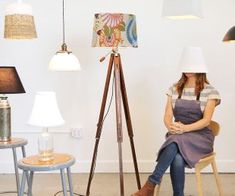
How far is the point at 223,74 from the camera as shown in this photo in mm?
4324

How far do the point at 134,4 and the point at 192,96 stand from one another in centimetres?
149

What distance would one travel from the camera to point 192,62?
325 cm

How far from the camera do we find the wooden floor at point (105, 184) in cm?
364

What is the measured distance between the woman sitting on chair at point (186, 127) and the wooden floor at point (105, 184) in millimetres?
603

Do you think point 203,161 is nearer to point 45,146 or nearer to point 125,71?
point 45,146

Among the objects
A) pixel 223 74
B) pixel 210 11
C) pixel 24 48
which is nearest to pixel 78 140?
pixel 24 48

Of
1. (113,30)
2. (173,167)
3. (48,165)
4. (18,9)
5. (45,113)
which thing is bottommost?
(173,167)

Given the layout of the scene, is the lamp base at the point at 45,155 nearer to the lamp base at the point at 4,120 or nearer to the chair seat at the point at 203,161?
the lamp base at the point at 4,120

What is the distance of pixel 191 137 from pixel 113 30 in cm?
110

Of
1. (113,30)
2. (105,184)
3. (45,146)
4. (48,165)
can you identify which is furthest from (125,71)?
(48,165)

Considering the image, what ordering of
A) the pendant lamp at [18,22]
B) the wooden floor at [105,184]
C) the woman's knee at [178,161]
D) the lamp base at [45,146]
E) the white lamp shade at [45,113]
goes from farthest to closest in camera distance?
1. the wooden floor at [105,184]
2. the woman's knee at [178,161]
3. the pendant lamp at [18,22]
4. the lamp base at [45,146]
5. the white lamp shade at [45,113]

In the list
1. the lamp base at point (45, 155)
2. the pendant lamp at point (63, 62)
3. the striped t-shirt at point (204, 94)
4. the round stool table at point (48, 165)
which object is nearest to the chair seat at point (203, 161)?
the striped t-shirt at point (204, 94)

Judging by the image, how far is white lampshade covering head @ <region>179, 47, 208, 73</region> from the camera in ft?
10.6

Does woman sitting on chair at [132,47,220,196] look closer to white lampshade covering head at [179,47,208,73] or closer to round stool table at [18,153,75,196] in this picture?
white lampshade covering head at [179,47,208,73]
